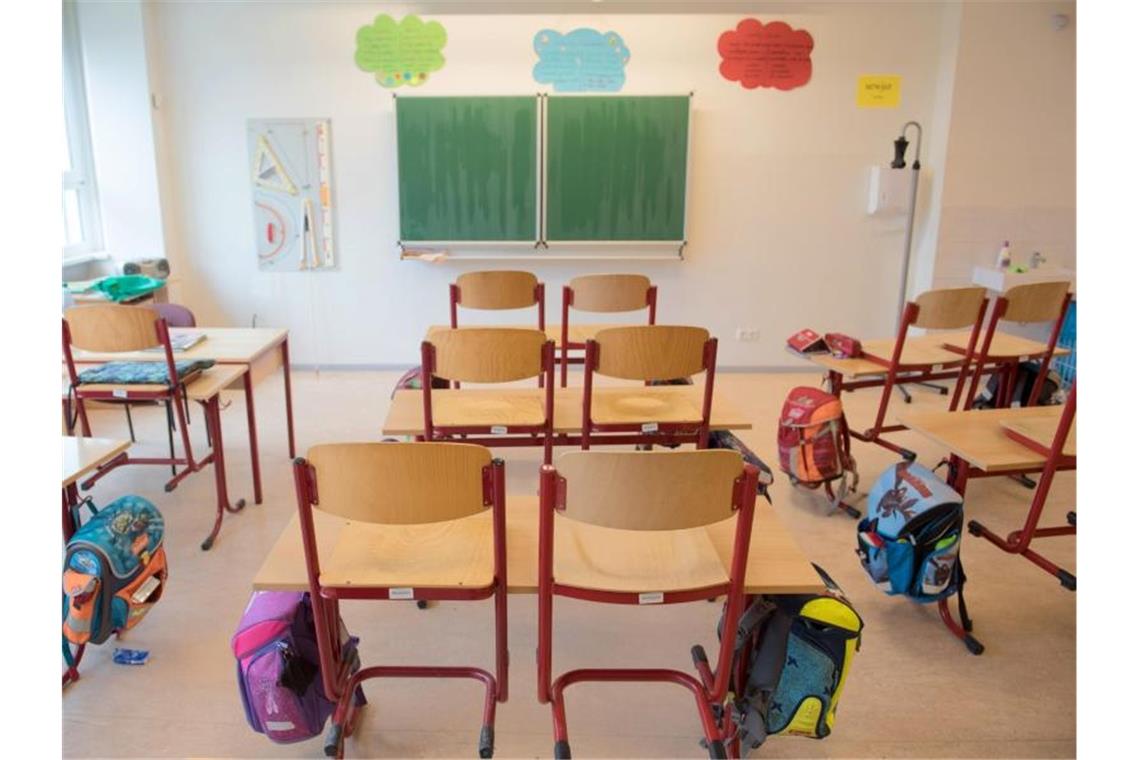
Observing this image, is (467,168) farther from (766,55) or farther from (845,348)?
(845,348)

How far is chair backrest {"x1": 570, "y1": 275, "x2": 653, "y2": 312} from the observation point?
12.5 ft

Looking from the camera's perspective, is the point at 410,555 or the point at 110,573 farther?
the point at 110,573

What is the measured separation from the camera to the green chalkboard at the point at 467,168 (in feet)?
16.3

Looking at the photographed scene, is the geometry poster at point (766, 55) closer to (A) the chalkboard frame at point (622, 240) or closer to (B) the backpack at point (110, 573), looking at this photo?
(A) the chalkboard frame at point (622, 240)

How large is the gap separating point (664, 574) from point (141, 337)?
224 cm

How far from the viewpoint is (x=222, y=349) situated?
3.30 m

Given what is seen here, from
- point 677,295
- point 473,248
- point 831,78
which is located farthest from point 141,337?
point 831,78

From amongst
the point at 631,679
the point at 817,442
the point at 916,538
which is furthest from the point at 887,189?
the point at 631,679

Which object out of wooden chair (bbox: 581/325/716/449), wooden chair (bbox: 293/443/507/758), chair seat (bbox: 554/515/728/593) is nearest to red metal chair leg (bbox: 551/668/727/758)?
wooden chair (bbox: 293/443/507/758)

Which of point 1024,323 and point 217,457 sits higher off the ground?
point 1024,323

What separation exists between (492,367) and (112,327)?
1471 millimetres

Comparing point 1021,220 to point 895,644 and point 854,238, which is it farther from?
point 895,644

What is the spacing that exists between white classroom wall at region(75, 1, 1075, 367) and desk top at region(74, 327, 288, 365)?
184cm

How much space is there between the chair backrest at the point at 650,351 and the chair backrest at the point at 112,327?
1687mm
